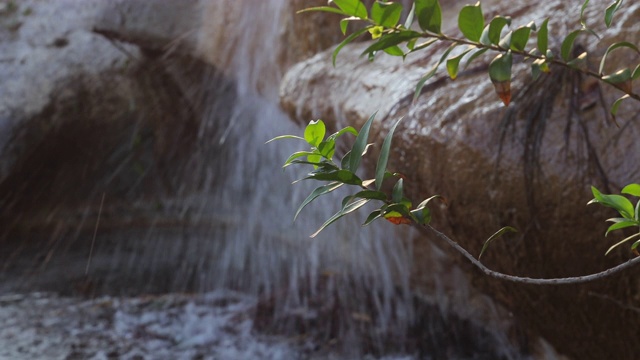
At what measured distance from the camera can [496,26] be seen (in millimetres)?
946

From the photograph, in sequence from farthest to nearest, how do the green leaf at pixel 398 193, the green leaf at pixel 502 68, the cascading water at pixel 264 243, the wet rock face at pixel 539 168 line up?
the cascading water at pixel 264 243, the wet rock face at pixel 539 168, the green leaf at pixel 398 193, the green leaf at pixel 502 68

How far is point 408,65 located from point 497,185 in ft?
2.40

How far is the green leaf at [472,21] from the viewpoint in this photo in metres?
0.95

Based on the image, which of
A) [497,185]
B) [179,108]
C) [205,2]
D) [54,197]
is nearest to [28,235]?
[54,197]

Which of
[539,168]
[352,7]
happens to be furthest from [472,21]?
[539,168]

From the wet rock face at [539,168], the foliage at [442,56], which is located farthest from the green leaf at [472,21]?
the wet rock face at [539,168]

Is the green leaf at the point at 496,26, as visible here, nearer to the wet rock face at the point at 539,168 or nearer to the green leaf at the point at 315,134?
the green leaf at the point at 315,134

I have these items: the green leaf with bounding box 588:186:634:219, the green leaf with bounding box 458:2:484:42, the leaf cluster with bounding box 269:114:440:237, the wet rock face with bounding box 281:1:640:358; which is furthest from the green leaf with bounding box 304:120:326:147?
the wet rock face with bounding box 281:1:640:358

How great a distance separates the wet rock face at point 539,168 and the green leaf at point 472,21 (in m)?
0.97

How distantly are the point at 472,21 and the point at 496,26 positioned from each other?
3 centimetres

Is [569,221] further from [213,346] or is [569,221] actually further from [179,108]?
[179,108]

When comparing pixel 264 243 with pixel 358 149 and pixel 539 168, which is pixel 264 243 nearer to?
pixel 539 168

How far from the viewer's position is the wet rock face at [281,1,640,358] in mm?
1848

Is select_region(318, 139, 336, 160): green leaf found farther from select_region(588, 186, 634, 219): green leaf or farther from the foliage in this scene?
select_region(588, 186, 634, 219): green leaf
